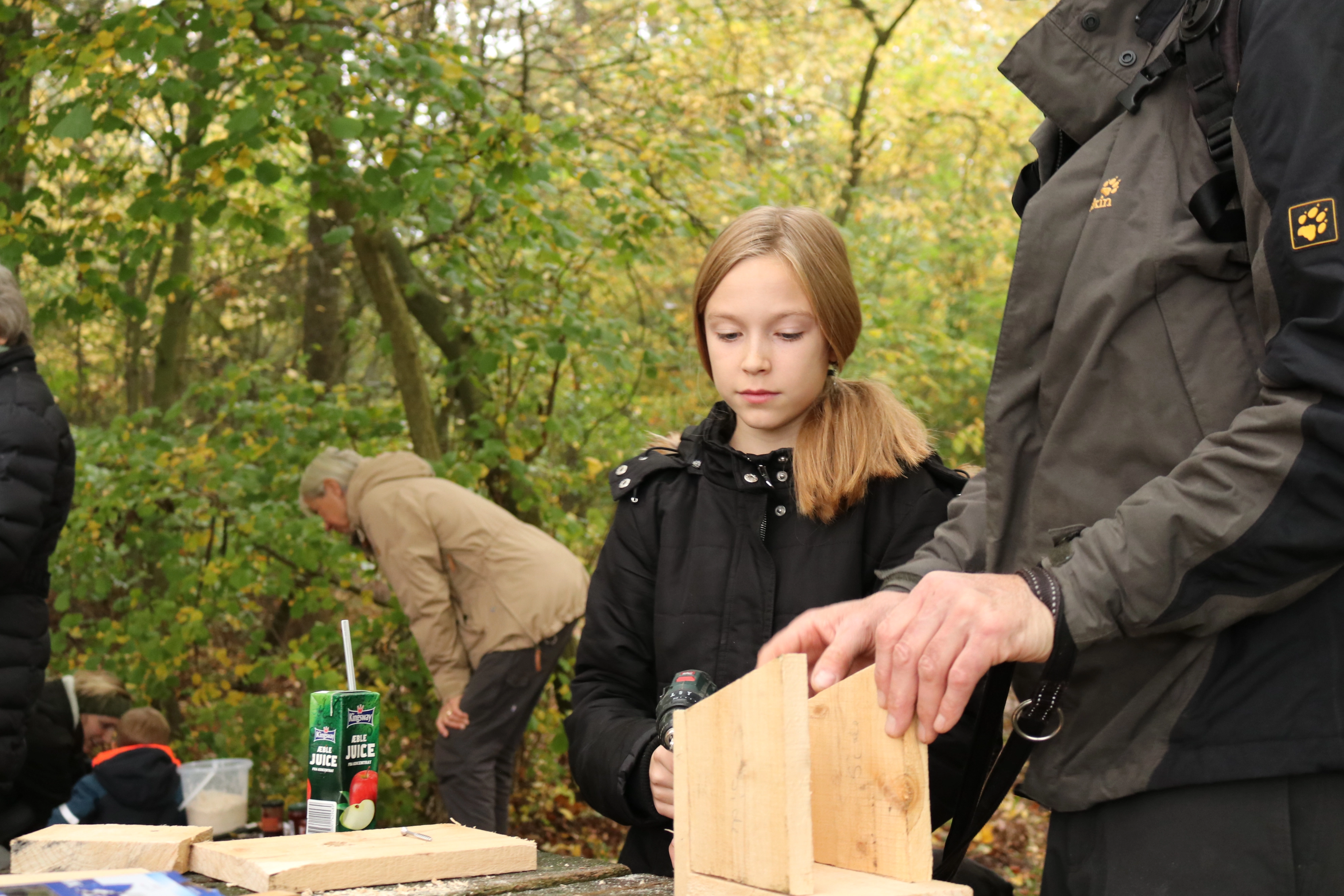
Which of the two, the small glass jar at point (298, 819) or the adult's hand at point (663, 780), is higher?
the adult's hand at point (663, 780)

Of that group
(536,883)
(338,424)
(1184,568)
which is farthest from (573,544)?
(1184,568)

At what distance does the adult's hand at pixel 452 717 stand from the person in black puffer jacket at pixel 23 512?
6.46ft

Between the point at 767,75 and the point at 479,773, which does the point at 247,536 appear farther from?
the point at 767,75

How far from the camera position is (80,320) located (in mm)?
5527

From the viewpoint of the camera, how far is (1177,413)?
1254mm

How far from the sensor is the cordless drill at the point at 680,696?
1599mm

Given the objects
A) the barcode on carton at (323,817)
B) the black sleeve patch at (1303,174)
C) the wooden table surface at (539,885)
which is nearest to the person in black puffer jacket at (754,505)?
the wooden table surface at (539,885)

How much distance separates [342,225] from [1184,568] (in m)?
5.74

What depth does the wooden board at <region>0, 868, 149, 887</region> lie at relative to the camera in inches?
47.0

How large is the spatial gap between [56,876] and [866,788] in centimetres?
86

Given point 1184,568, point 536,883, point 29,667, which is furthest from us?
point 29,667

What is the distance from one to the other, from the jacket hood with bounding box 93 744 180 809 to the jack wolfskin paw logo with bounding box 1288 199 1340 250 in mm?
4647

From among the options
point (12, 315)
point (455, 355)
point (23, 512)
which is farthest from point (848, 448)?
point (455, 355)

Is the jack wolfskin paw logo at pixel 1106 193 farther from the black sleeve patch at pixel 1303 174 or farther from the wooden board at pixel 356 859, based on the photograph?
the wooden board at pixel 356 859
